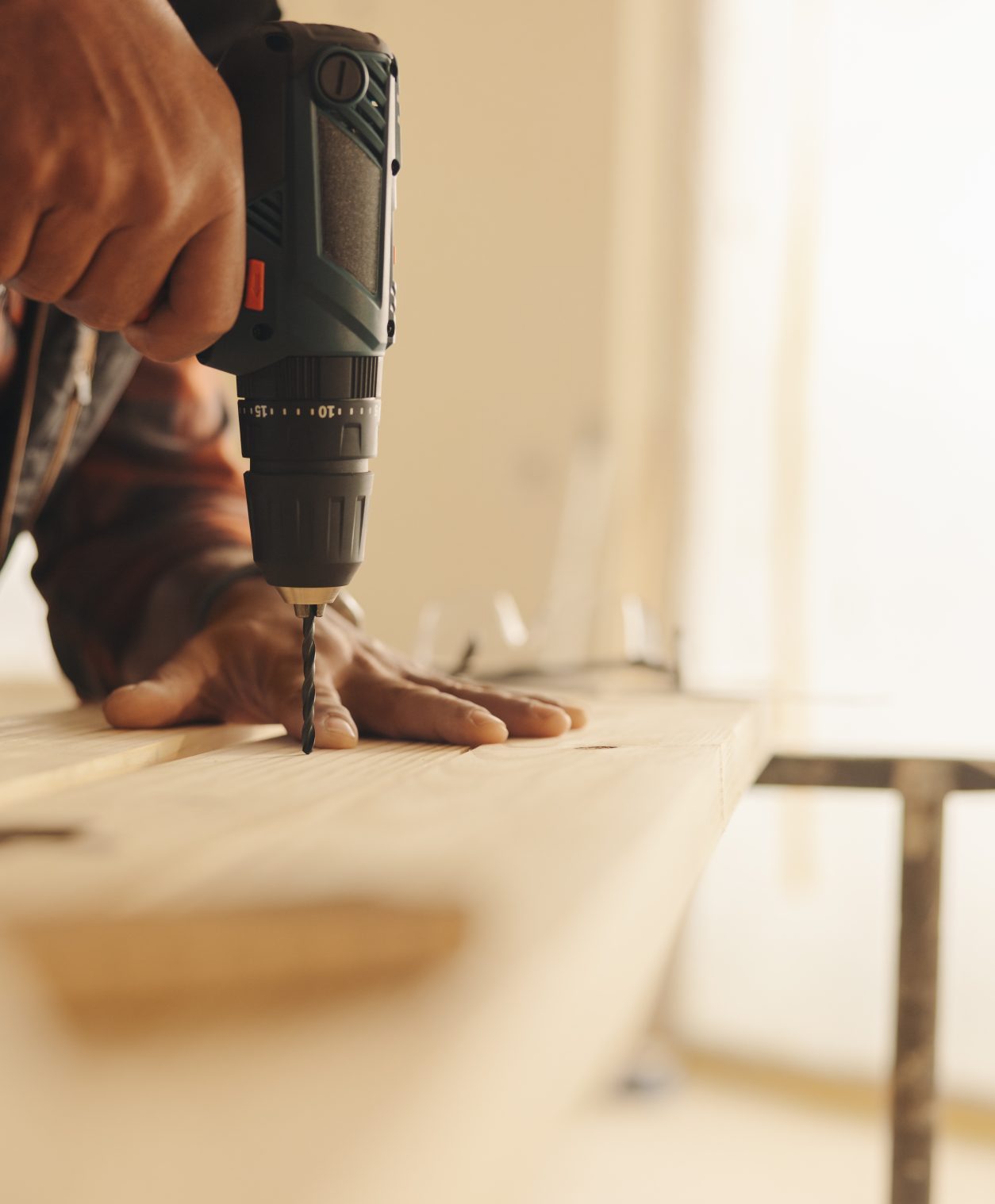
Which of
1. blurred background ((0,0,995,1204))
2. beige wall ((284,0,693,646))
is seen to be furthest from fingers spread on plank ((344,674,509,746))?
beige wall ((284,0,693,646))

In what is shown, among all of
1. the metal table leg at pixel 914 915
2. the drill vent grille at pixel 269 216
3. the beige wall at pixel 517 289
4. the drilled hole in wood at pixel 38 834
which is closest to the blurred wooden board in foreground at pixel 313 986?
the drilled hole in wood at pixel 38 834

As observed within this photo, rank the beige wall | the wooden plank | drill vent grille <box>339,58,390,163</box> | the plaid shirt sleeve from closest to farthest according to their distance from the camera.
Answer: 1. the wooden plank
2. drill vent grille <box>339,58,390,163</box>
3. the plaid shirt sleeve
4. the beige wall

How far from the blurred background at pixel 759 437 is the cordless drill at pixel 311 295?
1.43 metres

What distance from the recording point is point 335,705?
0.67m

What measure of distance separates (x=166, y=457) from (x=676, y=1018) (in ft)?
6.35

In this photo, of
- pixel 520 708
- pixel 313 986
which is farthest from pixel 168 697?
pixel 313 986

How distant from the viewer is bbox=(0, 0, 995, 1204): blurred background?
2221mm

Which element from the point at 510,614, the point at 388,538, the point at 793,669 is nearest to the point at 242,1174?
the point at 510,614

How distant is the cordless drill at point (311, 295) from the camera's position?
585 mm

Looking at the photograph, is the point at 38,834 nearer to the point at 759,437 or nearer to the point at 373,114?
the point at 373,114

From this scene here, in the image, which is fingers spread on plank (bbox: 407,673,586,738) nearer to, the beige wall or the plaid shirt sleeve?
the plaid shirt sleeve

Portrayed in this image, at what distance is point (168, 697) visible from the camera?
70 centimetres

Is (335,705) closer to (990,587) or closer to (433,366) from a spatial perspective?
(990,587)

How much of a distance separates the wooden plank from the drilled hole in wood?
79 mm
